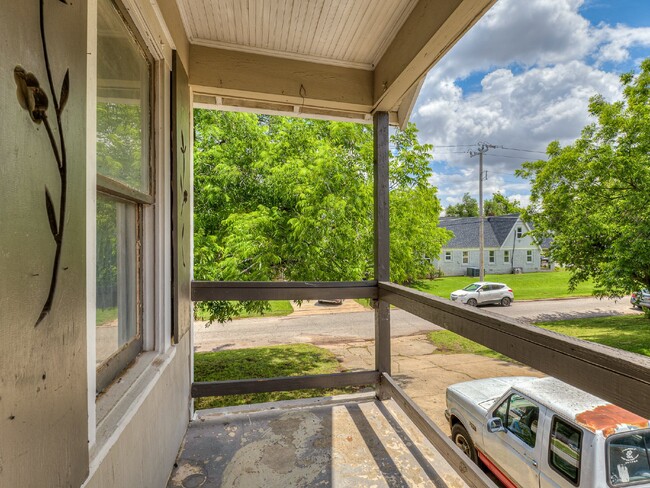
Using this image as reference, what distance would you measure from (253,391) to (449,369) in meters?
4.93

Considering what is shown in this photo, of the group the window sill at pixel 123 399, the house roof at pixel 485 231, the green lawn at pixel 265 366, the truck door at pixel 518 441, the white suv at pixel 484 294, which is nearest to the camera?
the window sill at pixel 123 399

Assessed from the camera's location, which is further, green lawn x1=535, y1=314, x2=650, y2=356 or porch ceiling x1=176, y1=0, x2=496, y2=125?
green lawn x1=535, y1=314, x2=650, y2=356

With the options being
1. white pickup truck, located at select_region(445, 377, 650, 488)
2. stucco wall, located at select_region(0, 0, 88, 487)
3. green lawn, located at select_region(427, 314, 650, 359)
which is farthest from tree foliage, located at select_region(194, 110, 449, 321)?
green lawn, located at select_region(427, 314, 650, 359)

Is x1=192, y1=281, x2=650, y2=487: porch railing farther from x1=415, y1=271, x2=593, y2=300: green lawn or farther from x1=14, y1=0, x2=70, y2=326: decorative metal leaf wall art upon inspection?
x1=415, y1=271, x2=593, y2=300: green lawn

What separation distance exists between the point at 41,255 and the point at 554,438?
2598 mm

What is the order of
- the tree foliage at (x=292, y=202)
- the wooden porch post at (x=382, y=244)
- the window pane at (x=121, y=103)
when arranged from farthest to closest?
the tree foliage at (x=292, y=202) → the wooden porch post at (x=382, y=244) → the window pane at (x=121, y=103)

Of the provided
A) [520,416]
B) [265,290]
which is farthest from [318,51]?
[520,416]

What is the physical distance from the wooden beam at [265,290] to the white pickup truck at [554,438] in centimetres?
134

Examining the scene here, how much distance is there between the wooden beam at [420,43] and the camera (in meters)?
1.45

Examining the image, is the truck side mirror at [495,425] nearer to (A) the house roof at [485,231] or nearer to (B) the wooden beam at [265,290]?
(B) the wooden beam at [265,290]

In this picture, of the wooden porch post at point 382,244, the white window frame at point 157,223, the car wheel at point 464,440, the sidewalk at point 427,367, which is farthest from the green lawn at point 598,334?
the white window frame at point 157,223

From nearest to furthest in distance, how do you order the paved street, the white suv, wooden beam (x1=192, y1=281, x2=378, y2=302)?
wooden beam (x1=192, y1=281, x2=378, y2=302)
the paved street
the white suv

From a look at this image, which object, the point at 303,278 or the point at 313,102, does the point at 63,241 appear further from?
the point at 303,278

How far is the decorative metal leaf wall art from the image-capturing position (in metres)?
0.53
